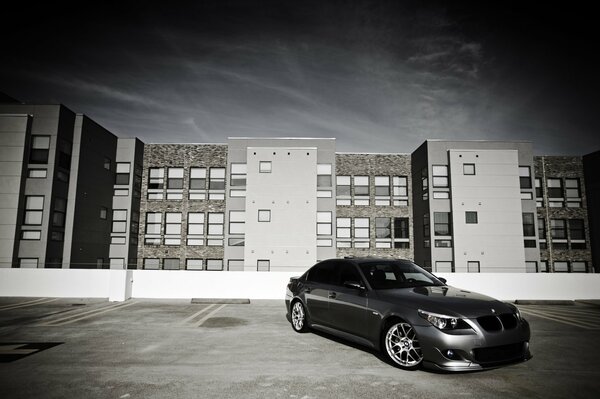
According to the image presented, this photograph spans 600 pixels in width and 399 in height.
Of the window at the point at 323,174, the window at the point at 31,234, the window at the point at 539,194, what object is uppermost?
the window at the point at 323,174

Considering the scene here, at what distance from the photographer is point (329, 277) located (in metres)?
7.02

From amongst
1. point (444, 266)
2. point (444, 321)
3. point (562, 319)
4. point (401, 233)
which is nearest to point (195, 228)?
point (401, 233)

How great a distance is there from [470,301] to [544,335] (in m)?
4.18

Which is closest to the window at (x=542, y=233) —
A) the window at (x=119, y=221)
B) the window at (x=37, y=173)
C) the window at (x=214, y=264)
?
the window at (x=214, y=264)

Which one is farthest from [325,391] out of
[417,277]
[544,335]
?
[544,335]

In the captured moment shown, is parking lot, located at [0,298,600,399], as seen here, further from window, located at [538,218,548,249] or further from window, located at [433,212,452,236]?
window, located at [538,218,548,249]

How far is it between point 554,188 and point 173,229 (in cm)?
2888

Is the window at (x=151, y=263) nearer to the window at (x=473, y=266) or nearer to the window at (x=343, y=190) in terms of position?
the window at (x=343, y=190)

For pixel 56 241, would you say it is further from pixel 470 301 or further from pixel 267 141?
pixel 470 301

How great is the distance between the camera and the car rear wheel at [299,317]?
756 centimetres

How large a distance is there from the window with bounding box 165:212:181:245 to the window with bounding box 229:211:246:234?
430cm

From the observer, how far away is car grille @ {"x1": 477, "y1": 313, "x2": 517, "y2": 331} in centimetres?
470

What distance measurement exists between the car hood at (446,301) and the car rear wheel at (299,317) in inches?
96.0

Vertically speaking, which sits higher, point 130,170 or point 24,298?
point 130,170
